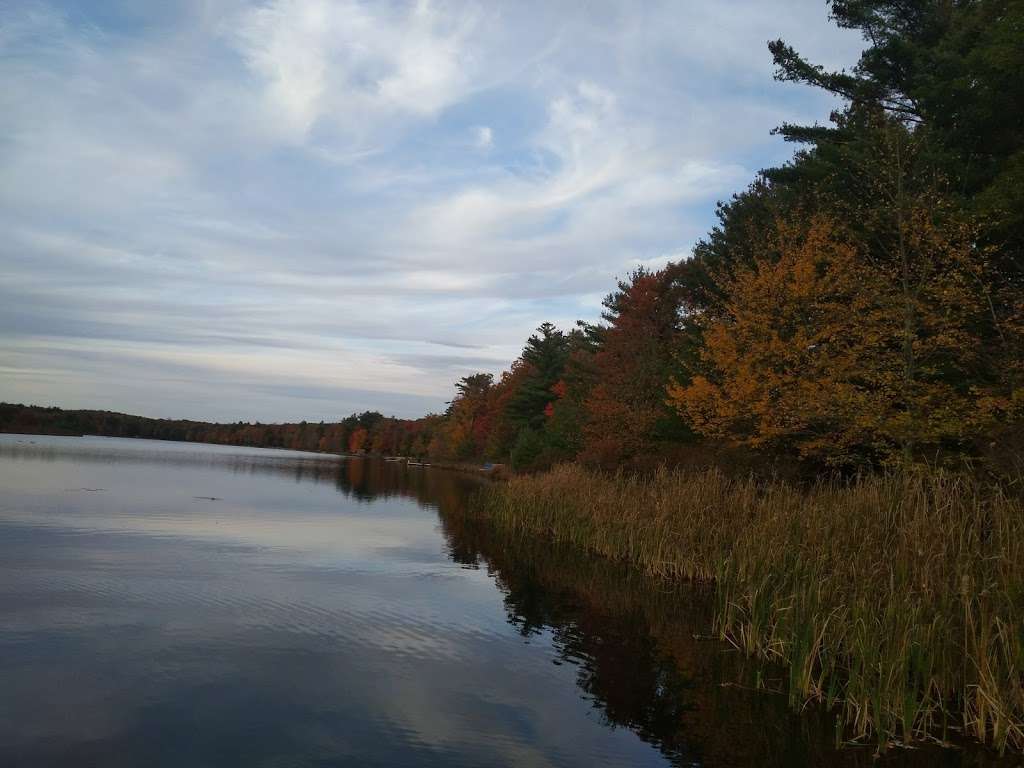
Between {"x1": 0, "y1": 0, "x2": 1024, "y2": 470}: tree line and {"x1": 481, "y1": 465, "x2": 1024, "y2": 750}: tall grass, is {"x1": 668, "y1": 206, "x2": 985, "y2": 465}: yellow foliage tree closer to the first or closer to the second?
{"x1": 0, "y1": 0, "x2": 1024, "y2": 470}: tree line

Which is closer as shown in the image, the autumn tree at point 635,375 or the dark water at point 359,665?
the dark water at point 359,665

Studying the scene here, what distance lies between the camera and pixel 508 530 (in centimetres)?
2548

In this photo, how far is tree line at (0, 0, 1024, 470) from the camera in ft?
52.5

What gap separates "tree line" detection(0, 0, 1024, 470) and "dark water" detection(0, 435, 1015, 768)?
269 inches

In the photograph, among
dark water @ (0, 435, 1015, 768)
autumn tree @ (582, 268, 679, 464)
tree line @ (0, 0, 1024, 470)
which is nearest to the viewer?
dark water @ (0, 435, 1015, 768)

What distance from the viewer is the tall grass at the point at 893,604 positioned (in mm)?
7262

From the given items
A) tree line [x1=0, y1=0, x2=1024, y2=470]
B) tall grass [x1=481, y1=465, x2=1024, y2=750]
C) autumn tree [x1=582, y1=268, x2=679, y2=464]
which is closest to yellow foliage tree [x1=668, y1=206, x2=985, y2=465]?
tree line [x1=0, y1=0, x2=1024, y2=470]

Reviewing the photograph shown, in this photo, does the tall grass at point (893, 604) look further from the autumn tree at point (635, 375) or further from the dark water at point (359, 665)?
the autumn tree at point (635, 375)

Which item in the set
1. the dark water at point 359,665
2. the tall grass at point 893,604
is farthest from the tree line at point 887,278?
the dark water at point 359,665

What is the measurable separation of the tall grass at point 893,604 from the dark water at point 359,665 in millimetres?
478

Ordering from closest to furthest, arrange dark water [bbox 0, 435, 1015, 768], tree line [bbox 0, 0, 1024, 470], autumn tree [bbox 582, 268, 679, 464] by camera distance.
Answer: dark water [bbox 0, 435, 1015, 768]
tree line [bbox 0, 0, 1024, 470]
autumn tree [bbox 582, 268, 679, 464]

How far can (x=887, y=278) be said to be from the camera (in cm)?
1694

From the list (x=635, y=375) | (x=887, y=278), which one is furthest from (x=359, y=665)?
(x=635, y=375)

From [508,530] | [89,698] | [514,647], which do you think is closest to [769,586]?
[514,647]
